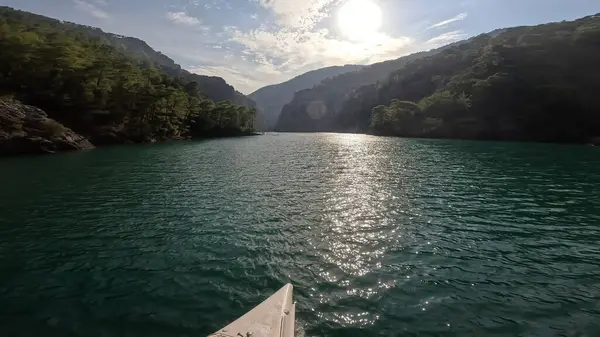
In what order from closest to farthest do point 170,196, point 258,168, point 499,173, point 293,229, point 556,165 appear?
1. point 293,229
2. point 170,196
3. point 499,173
4. point 258,168
5. point 556,165

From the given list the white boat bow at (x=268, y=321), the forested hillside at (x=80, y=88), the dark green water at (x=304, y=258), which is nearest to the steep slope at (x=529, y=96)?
the dark green water at (x=304, y=258)

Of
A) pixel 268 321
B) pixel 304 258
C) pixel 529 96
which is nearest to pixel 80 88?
pixel 304 258

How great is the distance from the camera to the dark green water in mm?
10375

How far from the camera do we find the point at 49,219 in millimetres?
20109

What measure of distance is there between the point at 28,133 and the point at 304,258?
6309 centimetres

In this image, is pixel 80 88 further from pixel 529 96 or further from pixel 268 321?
pixel 529 96

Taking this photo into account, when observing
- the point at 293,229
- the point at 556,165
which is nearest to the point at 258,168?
the point at 293,229

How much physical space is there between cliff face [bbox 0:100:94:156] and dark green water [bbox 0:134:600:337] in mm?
30742

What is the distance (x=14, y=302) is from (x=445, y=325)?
14472mm

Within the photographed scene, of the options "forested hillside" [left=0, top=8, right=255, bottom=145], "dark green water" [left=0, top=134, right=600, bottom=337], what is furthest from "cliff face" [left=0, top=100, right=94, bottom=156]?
"dark green water" [left=0, top=134, right=600, bottom=337]

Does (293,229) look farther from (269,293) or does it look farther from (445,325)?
(445,325)

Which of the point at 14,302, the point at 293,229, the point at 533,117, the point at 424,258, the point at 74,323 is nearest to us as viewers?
the point at 74,323

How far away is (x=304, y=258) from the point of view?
1505 centimetres

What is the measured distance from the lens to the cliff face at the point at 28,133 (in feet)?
175
